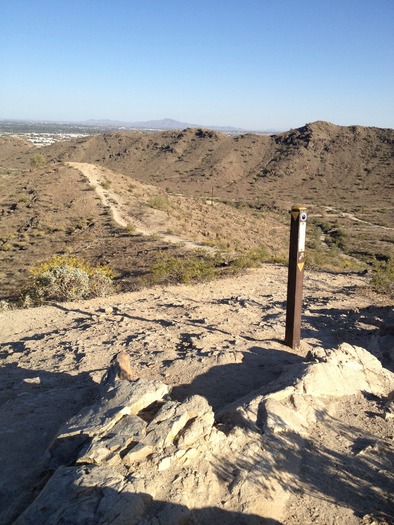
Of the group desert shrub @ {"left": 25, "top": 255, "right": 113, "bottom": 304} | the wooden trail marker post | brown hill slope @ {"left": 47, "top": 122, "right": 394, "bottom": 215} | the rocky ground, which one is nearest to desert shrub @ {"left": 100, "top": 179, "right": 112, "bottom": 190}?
desert shrub @ {"left": 25, "top": 255, "right": 113, "bottom": 304}

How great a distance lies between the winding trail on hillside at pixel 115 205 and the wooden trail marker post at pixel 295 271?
356 inches

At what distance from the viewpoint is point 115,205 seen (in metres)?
24.4

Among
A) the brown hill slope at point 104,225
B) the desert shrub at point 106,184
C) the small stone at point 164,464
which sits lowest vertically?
the brown hill slope at point 104,225

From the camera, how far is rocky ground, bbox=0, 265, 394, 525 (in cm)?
329

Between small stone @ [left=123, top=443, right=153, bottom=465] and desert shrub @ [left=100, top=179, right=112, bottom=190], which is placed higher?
desert shrub @ [left=100, top=179, right=112, bottom=190]

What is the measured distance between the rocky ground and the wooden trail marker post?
36 centimetres

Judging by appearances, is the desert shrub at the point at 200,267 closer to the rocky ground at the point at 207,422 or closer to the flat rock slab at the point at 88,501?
the rocky ground at the point at 207,422

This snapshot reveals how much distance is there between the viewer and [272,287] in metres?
11.0

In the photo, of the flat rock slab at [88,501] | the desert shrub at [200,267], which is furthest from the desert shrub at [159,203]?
the flat rock slab at [88,501]

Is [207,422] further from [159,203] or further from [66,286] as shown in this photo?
[159,203]

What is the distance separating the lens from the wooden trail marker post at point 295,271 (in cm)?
631

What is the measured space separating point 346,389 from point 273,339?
2.24m

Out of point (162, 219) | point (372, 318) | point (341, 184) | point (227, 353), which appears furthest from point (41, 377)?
point (341, 184)

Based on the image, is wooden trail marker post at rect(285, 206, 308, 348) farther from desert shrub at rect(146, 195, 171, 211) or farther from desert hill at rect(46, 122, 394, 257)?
desert hill at rect(46, 122, 394, 257)
